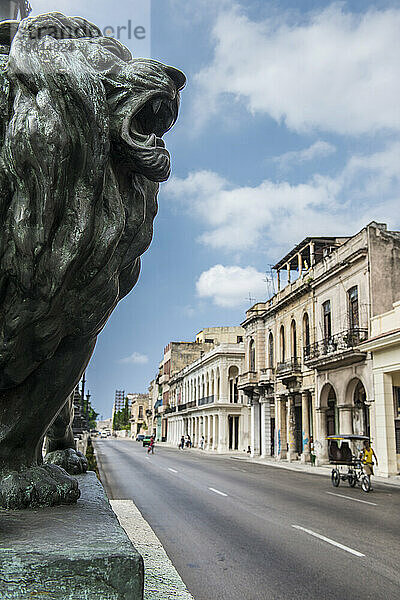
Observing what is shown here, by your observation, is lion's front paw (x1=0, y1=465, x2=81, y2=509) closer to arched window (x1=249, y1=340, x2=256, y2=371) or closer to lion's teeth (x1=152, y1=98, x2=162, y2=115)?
lion's teeth (x1=152, y1=98, x2=162, y2=115)

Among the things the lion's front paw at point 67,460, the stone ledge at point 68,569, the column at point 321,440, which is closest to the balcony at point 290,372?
the column at point 321,440

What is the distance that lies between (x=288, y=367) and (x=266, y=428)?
6853mm

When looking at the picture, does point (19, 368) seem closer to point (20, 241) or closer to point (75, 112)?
point (20, 241)

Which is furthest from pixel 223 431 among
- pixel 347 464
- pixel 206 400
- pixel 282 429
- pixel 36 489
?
pixel 36 489

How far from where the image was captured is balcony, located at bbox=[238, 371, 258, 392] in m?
38.2

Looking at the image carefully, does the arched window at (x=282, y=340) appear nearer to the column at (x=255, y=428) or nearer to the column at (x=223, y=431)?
the column at (x=255, y=428)

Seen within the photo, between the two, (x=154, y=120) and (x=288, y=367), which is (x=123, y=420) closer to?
(x=288, y=367)

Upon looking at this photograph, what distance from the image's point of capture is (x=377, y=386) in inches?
884

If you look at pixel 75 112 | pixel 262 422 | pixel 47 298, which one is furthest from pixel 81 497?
pixel 262 422

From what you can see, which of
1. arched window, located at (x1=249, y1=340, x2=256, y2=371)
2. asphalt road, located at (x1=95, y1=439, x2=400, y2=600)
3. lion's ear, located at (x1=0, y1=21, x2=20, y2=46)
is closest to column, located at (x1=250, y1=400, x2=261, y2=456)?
arched window, located at (x1=249, y1=340, x2=256, y2=371)

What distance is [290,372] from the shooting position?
31.8 metres

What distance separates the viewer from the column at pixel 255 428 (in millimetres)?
38375

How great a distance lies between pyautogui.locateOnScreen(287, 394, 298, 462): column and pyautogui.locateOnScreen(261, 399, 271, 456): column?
4.75 meters

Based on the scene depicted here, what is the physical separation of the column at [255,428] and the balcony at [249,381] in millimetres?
1308
